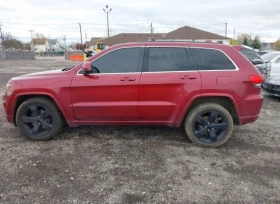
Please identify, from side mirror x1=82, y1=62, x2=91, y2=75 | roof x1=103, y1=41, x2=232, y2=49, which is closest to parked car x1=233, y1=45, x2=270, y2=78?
roof x1=103, y1=41, x2=232, y2=49

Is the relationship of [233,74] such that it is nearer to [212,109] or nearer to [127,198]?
[212,109]

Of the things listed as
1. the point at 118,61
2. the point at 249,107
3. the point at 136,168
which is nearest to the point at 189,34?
the point at 249,107

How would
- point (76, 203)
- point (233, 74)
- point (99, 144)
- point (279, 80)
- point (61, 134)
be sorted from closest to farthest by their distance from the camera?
1. point (76, 203)
2. point (233, 74)
3. point (99, 144)
4. point (61, 134)
5. point (279, 80)

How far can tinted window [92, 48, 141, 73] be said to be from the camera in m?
4.37

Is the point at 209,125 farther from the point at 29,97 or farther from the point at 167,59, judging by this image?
the point at 29,97

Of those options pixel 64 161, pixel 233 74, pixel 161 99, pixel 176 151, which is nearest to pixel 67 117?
pixel 64 161

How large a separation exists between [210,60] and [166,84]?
2.80 feet

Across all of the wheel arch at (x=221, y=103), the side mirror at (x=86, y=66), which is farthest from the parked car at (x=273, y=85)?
the side mirror at (x=86, y=66)

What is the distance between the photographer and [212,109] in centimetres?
432

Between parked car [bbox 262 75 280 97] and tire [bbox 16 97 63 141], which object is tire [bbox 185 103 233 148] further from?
parked car [bbox 262 75 280 97]

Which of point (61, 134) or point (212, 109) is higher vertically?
point (212, 109)

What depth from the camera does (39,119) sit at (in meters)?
4.61

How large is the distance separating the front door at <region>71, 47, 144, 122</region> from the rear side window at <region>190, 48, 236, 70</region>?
3.08ft

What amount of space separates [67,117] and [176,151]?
1974mm
